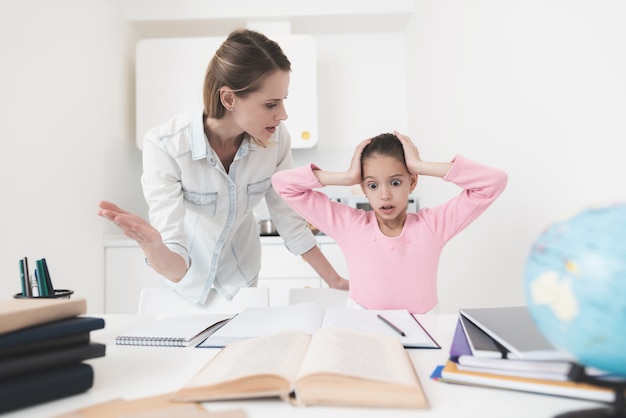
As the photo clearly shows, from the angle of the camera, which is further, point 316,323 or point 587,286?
point 316,323

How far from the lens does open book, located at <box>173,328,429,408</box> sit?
1.73 feet

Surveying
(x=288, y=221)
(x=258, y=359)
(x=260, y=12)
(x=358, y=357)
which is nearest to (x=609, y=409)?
(x=358, y=357)

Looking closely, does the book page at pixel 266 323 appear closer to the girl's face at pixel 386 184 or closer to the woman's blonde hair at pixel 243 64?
the girl's face at pixel 386 184

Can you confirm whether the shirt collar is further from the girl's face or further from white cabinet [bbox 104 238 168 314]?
white cabinet [bbox 104 238 168 314]

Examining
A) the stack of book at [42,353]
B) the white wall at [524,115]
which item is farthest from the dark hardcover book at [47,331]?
the white wall at [524,115]

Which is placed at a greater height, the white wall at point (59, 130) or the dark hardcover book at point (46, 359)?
the white wall at point (59, 130)

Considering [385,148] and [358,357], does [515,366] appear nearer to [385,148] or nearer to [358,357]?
[358,357]

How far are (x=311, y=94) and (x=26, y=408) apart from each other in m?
2.44

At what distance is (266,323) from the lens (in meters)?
0.89

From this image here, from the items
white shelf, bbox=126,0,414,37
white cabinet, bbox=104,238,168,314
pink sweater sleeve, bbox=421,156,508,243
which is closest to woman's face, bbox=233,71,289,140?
pink sweater sleeve, bbox=421,156,508,243

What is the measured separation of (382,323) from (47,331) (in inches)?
21.6

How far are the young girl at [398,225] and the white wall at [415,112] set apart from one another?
20cm

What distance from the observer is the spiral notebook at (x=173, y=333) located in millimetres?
811

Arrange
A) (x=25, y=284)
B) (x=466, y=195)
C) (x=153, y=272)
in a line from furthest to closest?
(x=153, y=272), (x=466, y=195), (x=25, y=284)
